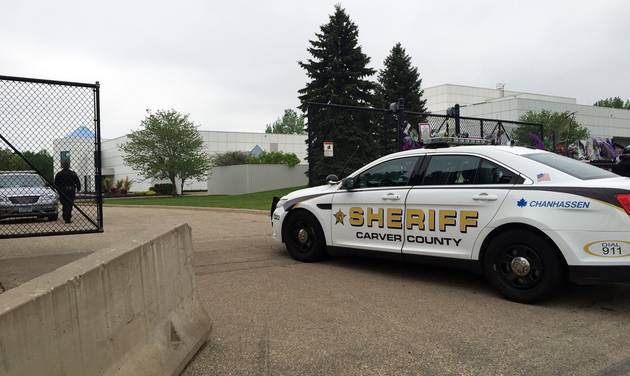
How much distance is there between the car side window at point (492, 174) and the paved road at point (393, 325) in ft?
4.23

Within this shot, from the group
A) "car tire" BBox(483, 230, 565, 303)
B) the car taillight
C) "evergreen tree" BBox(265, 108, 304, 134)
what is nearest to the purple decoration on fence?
"car tire" BBox(483, 230, 565, 303)

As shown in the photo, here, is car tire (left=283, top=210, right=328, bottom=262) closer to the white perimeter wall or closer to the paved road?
the paved road

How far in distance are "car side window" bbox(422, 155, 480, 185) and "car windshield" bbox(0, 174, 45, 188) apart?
22.6 feet

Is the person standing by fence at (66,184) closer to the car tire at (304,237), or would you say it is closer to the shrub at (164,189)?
the car tire at (304,237)

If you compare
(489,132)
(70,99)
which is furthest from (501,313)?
(489,132)

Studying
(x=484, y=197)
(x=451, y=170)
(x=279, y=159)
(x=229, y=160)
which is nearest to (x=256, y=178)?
(x=279, y=159)

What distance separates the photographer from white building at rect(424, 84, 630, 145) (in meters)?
52.0

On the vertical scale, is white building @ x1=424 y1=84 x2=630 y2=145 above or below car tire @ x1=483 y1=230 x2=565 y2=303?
above

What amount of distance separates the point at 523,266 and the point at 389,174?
2125mm

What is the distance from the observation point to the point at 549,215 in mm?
4906

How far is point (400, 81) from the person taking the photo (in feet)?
114

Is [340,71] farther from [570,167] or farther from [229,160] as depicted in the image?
[570,167]

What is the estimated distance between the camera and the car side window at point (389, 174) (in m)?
6.36

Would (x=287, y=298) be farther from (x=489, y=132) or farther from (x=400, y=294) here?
(x=489, y=132)
